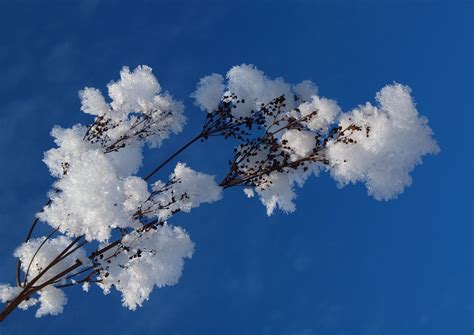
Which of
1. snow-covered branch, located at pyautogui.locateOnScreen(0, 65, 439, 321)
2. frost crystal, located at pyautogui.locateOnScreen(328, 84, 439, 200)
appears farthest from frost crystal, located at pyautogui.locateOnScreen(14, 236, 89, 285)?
frost crystal, located at pyautogui.locateOnScreen(328, 84, 439, 200)

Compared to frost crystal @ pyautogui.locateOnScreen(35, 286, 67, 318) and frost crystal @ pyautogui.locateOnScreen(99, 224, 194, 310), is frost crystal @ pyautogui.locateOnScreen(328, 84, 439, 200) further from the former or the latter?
frost crystal @ pyautogui.locateOnScreen(35, 286, 67, 318)

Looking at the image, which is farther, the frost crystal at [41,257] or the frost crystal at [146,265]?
the frost crystal at [41,257]

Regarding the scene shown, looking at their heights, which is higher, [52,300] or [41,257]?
[41,257]

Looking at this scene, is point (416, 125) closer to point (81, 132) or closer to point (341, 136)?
point (341, 136)

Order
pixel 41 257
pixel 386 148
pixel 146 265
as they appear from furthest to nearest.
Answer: pixel 41 257, pixel 146 265, pixel 386 148

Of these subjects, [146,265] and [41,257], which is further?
[41,257]

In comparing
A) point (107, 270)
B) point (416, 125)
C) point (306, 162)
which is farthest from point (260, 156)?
point (107, 270)

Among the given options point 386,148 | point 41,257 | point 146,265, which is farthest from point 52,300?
point 386,148

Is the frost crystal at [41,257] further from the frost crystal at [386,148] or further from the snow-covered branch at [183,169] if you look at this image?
the frost crystal at [386,148]

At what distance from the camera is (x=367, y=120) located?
22.0 feet

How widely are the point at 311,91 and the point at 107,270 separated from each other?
3.82 metres

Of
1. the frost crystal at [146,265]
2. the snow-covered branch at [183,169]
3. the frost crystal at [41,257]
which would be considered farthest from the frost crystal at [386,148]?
the frost crystal at [41,257]

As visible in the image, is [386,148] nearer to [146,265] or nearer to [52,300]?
[146,265]

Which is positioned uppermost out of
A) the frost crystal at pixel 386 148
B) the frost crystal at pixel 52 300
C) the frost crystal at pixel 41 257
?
the frost crystal at pixel 41 257
